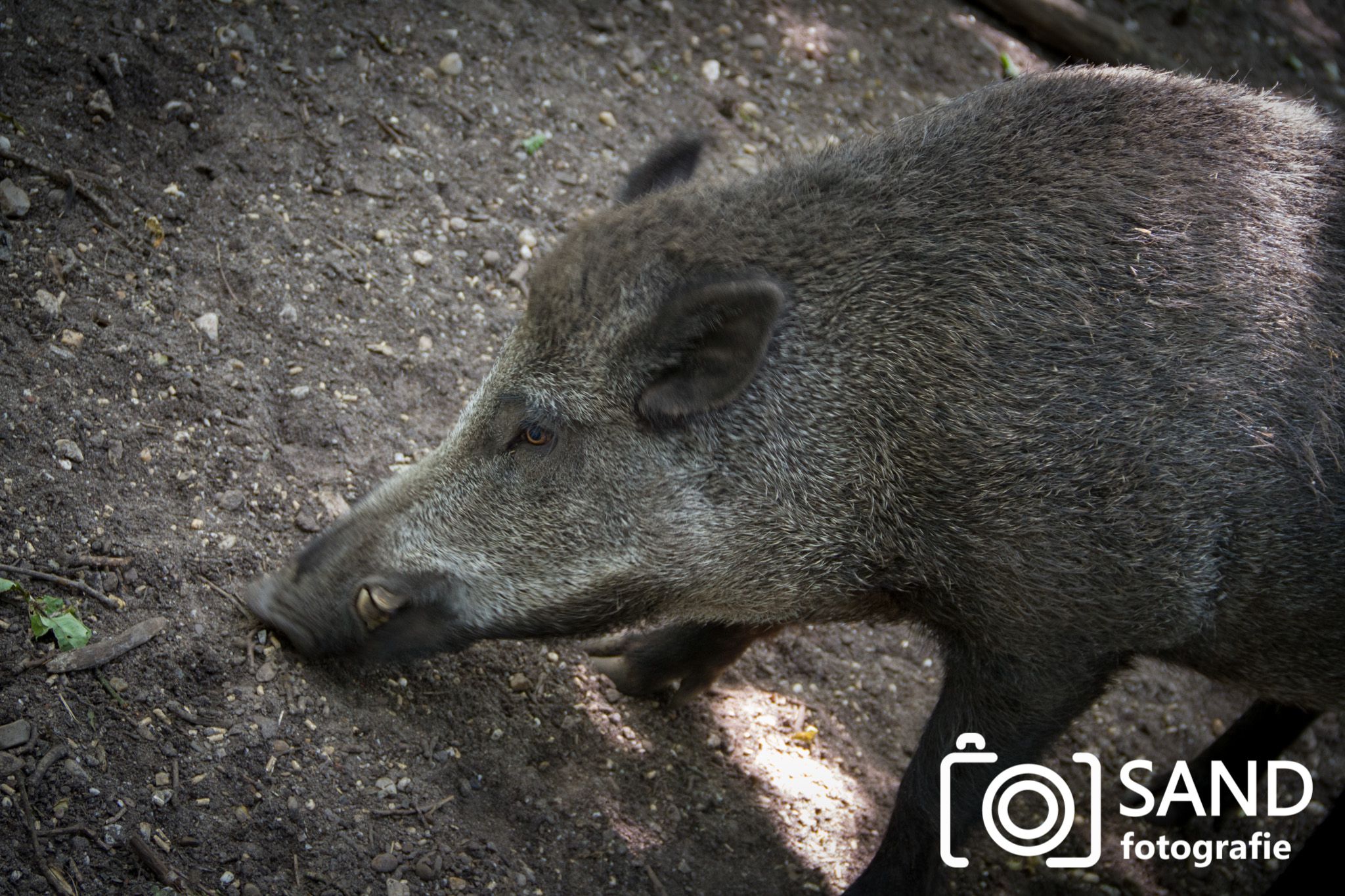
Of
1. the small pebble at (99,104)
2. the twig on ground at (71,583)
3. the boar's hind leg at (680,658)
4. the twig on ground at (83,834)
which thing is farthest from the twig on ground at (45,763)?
the small pebble at (99,104)

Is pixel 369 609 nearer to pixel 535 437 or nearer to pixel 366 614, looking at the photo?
pixel 366 614

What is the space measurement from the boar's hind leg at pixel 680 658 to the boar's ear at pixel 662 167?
155 centimetres

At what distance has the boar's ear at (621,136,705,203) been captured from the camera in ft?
11.6

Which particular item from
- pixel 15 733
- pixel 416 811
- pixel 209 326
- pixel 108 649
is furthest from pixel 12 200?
pixel 416 811

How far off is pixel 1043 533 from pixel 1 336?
3.29 m

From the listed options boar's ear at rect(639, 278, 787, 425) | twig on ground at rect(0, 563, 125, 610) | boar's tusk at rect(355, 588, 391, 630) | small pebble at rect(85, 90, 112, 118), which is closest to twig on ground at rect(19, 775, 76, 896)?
twig on ground at rect(0, 563, 125, 610)

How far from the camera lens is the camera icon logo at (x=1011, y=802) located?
3.24 meters

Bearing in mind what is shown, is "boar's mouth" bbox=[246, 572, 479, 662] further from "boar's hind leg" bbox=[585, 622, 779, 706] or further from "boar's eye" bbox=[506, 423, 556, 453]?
"boar's hind leg" bbox=[585, 622, 779, 706]

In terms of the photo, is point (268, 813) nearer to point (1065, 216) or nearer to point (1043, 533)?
point (1043, 533)

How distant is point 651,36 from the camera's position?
20.1 feet

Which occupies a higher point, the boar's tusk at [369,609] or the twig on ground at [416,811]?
the boar's tusk at [369,609]

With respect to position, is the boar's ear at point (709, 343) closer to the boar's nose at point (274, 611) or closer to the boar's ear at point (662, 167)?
the boar's ear at point (662, 167)

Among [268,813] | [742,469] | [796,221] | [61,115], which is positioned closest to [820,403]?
[742,469]

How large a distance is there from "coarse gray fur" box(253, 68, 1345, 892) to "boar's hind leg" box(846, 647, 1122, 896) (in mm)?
11
